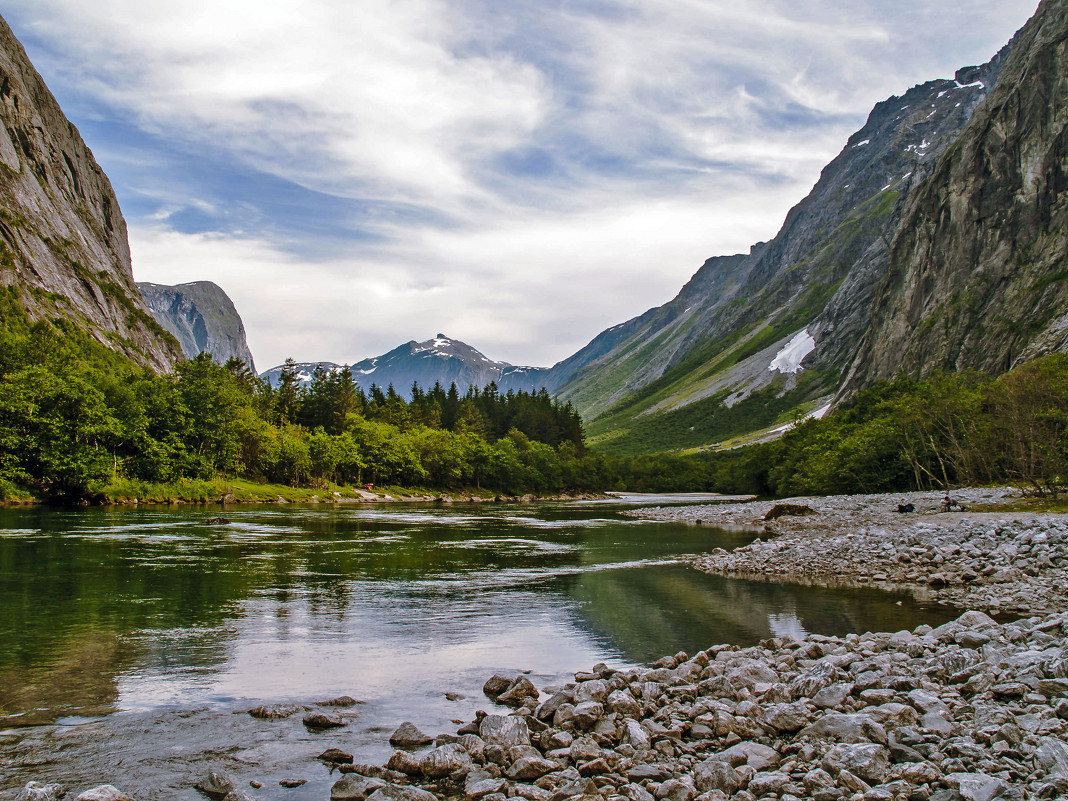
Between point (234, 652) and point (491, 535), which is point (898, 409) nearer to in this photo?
point (491, 535)

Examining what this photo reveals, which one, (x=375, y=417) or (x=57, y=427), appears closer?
(x=57, y=427)

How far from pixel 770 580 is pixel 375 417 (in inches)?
5140

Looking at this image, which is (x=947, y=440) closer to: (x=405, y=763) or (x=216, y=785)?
(x=405, y=763)

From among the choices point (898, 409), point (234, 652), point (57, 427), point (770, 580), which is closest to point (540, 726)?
point (234, 652)

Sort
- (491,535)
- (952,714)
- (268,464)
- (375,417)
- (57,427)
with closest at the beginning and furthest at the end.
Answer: (952,714) → (491,535) → (57,427) → (268,464) → (375,417)

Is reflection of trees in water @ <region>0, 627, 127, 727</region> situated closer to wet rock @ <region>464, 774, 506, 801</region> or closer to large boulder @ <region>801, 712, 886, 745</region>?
wet rock @ <region>464, 774, 506, 801</region>

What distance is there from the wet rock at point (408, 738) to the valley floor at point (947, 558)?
1647 centimetres

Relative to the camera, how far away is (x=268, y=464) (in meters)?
104

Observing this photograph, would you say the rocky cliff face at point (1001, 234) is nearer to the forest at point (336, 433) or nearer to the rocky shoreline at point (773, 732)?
the forest at point (336, 433)

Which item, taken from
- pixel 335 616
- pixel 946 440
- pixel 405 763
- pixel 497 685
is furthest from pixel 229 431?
pixel 405 763

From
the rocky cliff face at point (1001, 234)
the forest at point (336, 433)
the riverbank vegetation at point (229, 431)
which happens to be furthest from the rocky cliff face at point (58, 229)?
the rocky cliff face at point (1001, 234)

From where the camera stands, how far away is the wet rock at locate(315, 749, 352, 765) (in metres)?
9.53

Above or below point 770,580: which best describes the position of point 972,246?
above

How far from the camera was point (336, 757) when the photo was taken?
959cm
